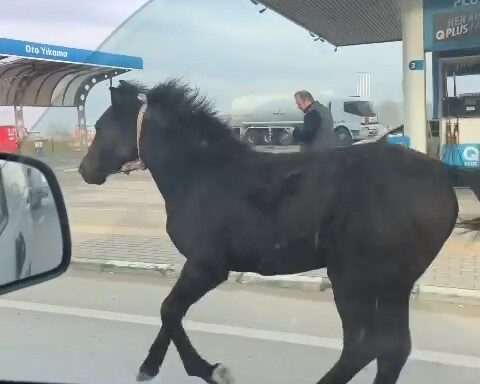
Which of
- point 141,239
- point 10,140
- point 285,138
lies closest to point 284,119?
point 285,138

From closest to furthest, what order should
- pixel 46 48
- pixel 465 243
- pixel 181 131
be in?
pixel 465 243
pixel 181 131
pixel 46 48

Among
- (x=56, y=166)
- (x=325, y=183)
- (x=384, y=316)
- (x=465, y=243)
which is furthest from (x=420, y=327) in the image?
(x=56, y=166)

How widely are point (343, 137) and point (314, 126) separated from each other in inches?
3.8

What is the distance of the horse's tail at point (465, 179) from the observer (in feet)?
6.35

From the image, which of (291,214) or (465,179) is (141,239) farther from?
(465,179)

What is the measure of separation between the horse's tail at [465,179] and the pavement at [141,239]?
0.07ft

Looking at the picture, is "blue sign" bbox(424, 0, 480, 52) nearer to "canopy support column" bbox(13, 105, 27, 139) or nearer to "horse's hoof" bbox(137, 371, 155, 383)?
"horse's hoof" bbox(137, 371, 155, 383)

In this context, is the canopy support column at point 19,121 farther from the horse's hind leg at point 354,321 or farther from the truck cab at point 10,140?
the horse's hind leg at point 354,321

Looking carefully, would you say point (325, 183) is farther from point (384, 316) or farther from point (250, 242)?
point (384, 316)

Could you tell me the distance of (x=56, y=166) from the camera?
2396mm

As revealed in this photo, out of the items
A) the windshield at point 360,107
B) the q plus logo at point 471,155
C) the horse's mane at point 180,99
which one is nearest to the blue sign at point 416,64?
the windshield at point 360,107

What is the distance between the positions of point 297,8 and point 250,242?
776 millimetres

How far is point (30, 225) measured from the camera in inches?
102

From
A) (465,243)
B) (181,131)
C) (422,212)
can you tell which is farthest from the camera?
(181,131)
